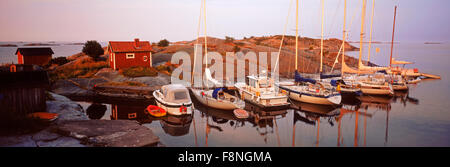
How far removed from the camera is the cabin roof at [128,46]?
113ft

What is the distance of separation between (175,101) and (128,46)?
59.4 ft

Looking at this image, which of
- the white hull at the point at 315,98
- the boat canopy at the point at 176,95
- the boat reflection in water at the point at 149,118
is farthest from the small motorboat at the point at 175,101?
the white hull at the point at 315,98

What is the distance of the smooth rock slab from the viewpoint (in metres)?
14.1

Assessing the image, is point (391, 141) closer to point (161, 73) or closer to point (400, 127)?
point (400, 127)

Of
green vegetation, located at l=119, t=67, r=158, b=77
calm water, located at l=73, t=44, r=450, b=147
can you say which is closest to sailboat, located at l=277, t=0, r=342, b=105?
calm water, located at l=73, t=44, r=450, b=147

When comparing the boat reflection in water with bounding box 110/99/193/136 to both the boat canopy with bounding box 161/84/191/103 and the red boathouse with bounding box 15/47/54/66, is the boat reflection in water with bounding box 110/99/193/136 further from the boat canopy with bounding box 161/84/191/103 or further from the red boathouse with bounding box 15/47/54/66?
the red boathouse with bounding box 15/47/54/66

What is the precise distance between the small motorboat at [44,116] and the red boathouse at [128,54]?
17462mm

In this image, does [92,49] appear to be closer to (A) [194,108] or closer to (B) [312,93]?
(A) [194,108]

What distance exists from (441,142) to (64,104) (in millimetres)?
25403

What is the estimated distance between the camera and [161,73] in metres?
34.5

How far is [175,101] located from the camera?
69.1 feet

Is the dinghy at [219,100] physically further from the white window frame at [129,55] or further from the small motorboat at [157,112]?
the white window frame at [129,55]
